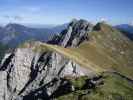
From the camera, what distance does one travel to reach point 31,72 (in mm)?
139250

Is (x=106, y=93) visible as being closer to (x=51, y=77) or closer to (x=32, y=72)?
(x=51, y=77)

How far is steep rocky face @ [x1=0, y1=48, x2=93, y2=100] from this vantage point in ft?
419

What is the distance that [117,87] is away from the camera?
108375 millimetres

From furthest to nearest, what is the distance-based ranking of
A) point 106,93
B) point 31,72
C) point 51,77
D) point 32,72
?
point 31,72 < point 32,72 < point 51,77 < point 106,93

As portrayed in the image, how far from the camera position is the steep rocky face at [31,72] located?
128 meters

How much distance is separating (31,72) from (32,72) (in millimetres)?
627

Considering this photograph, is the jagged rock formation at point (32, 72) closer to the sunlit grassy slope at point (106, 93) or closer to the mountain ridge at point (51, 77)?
the mountain ridge at point (51, 77)

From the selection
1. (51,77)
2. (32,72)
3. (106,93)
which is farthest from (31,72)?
(106,93)

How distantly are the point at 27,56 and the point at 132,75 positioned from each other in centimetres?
7288

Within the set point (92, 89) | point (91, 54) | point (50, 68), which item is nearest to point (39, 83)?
point (50, 68)

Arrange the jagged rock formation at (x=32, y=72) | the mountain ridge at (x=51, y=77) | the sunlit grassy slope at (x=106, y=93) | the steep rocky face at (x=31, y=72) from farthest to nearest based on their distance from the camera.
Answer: the steep rocky face at (x=31, y=72) → the jagged rock formation at (x=32, y=72) → the mountain ridge at (x=51, y=77) → the sunlit grassy slope at (x=106, y=93)

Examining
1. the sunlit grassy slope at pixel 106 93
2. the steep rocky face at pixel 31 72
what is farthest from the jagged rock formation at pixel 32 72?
the sunlit grassy slope at pixel 106 93

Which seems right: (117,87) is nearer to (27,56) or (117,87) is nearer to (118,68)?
(27,56)

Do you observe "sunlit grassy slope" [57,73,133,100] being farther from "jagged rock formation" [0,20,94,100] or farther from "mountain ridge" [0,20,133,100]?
"jagged rock formation" [0,20,94,100]
